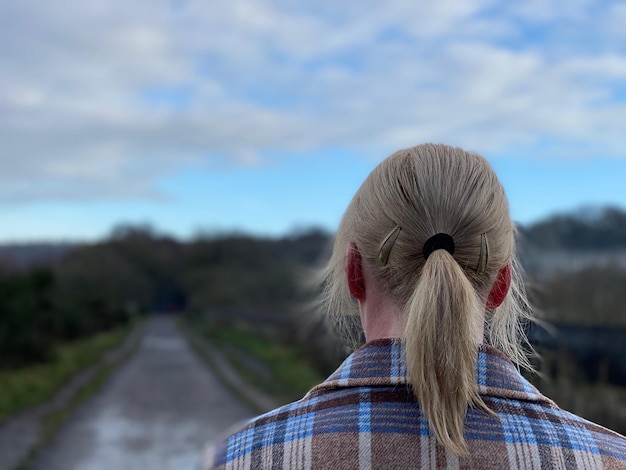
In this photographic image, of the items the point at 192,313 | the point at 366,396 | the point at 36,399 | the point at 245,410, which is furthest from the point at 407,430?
the point at 192,313

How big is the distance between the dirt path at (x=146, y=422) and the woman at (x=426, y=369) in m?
A: 4.74

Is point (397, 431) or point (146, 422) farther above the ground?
point (397, 431)

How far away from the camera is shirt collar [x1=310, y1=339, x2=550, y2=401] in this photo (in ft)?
4.31

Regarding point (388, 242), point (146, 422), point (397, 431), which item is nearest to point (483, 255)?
point (388, 242)

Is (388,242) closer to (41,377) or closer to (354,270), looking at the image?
(354,270)

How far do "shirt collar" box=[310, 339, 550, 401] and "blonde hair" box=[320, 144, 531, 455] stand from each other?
1.1 inches

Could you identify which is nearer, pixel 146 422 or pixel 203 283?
pixel 146 422

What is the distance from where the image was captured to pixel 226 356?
21.1 metres

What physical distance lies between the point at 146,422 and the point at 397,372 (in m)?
9.68

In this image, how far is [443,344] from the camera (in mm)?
1303

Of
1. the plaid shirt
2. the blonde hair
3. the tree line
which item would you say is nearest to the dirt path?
the tree line

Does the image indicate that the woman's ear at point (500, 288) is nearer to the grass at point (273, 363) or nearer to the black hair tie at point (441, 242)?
the black hair tie at point (441, 242)

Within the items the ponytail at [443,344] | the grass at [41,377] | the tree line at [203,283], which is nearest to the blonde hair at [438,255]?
the ponytail at [443,344]

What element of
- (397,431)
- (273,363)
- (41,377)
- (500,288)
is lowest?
(273,363)
